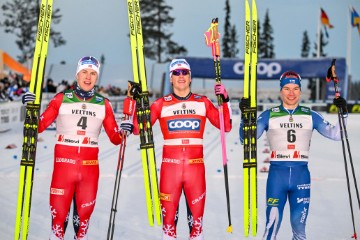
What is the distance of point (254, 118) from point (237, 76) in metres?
25.1

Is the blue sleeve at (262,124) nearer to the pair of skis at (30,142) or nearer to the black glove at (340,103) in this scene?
the black glove at (340,103)

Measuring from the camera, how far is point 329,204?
8.89 meters

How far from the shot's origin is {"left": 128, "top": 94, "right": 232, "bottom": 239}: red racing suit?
5531 mm

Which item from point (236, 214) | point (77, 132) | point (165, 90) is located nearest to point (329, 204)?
point (236, 214)

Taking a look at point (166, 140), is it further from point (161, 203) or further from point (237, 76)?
point (237, 76)

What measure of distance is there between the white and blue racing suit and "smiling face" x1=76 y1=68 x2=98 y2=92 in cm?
170

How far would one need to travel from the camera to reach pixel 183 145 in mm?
5598

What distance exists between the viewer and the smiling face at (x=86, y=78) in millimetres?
5582

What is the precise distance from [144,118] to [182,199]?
3968mm

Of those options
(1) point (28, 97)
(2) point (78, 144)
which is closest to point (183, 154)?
(2) point (78, 144)

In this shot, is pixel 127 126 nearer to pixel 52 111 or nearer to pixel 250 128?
pixel 52 111

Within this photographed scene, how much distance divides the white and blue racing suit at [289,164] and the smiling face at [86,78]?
1.70 meters

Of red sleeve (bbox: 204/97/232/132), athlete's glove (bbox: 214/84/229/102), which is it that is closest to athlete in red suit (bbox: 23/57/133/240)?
red sleeve (bbox: 204/97/232/132)

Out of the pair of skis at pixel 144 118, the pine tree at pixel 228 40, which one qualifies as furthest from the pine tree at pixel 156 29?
the pair of skis at pixel 144 118
